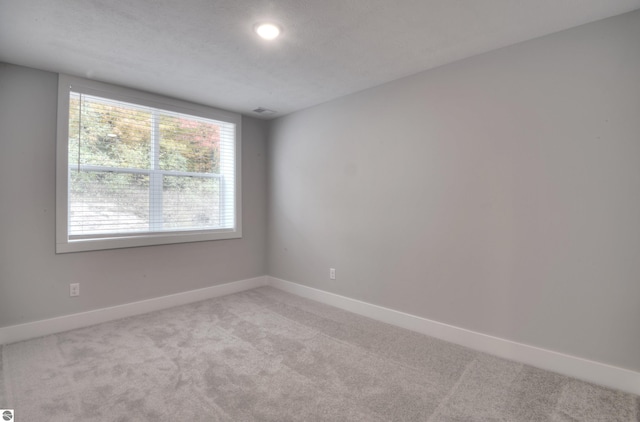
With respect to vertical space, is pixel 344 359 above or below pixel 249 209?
below

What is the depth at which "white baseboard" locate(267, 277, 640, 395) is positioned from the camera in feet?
6.30

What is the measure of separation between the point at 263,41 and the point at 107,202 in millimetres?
2290

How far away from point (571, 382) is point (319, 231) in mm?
2578

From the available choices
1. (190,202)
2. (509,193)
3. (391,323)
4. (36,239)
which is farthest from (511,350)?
(36,239)

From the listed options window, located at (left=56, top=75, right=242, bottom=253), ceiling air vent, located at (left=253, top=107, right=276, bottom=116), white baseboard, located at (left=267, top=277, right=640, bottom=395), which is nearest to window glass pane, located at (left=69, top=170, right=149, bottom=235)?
window, located at (left=56, top=75, right=242, bottom=253)

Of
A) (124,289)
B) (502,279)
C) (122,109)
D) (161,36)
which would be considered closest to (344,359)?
(502,279)

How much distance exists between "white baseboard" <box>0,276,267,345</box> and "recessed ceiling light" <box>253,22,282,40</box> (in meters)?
2.93

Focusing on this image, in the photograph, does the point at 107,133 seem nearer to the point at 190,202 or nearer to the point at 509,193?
the point at 190,202

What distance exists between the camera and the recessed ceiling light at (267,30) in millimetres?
2012

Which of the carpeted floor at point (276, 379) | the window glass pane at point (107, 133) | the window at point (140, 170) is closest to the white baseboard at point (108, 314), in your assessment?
the carpeted floor at point (276, 379)

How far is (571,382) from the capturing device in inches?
78.7

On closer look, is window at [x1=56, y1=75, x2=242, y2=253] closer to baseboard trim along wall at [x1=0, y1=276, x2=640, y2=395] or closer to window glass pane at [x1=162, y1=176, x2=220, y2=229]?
window glass pane at [x1=162, y1=176, x2=220, y2=229]

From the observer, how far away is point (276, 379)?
2.04m

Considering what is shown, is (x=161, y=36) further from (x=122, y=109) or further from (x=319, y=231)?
(x=319, y=231)
